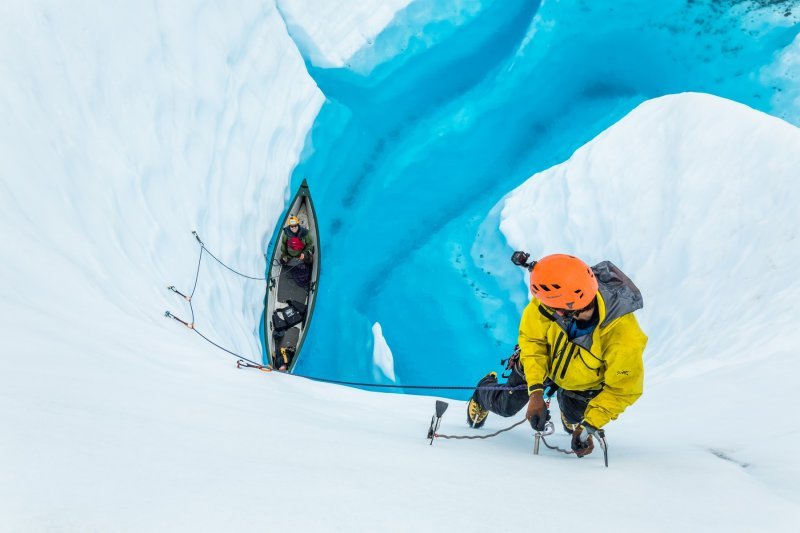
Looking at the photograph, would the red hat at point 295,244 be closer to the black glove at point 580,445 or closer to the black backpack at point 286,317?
the black backpack at point 286,317

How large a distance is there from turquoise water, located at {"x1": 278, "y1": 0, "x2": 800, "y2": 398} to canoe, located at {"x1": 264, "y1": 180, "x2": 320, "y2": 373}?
0.38 meters

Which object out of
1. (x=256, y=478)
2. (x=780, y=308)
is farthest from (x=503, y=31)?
(x=256, y=478)

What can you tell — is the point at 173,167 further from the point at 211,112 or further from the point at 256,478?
the point at 256,478

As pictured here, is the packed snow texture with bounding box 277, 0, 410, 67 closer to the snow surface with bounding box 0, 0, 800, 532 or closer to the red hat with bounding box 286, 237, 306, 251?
the snow surface with bounding box 0, 0, 800, 532

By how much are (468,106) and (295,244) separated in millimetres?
3139

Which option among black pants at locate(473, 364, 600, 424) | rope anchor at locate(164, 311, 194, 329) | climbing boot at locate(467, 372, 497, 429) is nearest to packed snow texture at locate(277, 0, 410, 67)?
rope anchor at locate(164, 311, 194, 329)

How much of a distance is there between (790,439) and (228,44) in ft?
19.1

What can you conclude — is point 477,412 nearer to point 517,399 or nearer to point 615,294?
point 517,399

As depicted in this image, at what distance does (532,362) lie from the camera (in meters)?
2.46

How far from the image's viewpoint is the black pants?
2.74m

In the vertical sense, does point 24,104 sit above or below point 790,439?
above

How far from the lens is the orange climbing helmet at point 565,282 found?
6.57 feet

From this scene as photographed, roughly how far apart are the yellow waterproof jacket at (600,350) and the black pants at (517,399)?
7.5 inches

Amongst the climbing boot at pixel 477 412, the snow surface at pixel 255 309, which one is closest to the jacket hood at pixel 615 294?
the snow surface at pixel 255 309
